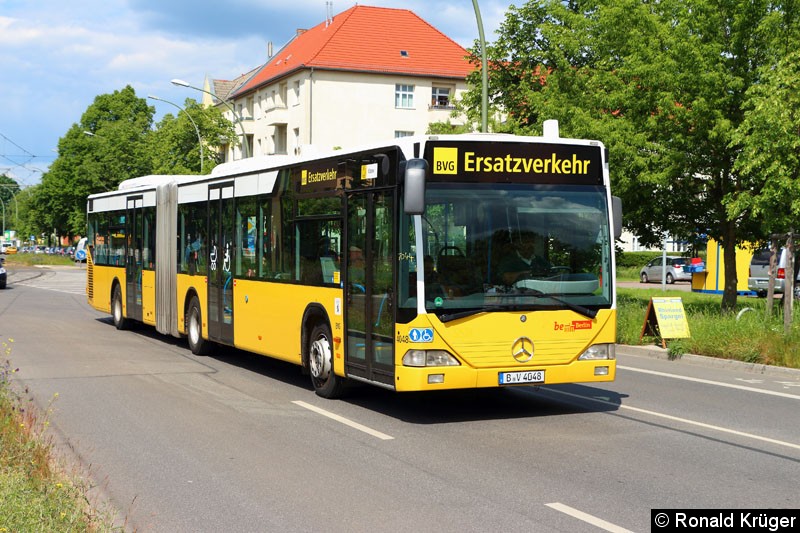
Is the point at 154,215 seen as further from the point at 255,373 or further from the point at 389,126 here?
the point at 389,126

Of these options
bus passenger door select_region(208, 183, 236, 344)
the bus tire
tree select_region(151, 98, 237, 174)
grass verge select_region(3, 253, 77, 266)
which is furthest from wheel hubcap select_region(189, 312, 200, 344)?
grass verge select_region(3, 253, 77, 266)

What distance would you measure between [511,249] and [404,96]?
6052 centimetres

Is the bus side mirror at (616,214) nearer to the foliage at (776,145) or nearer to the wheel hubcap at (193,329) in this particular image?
the foliage at (776,145)

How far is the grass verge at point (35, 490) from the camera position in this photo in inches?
212

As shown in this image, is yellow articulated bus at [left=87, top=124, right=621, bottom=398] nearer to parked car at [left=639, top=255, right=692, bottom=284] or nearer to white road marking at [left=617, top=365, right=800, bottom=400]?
white road marking at [left=617, top=365, right=800, bottom=400]

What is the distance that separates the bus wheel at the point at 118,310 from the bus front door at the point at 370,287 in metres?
11.9

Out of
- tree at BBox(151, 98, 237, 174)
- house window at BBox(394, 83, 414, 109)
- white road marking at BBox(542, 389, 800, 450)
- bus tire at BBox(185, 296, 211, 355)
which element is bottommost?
white road marking at BBox(542, 389, 800, 450)

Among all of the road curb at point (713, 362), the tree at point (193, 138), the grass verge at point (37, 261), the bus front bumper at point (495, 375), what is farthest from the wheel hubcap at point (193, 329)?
the grass verge at point (37, 261)

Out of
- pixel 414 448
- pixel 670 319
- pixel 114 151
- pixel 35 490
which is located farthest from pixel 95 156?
pixel 35 490

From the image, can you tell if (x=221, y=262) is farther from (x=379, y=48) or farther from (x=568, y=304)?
(x=379, y=48)

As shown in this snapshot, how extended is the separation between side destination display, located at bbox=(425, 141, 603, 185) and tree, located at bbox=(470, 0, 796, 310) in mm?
9339

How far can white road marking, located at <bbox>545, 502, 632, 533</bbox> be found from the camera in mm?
6203

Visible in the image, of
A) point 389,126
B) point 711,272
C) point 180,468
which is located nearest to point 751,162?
point 180,468

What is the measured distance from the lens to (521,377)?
10.3 metres
